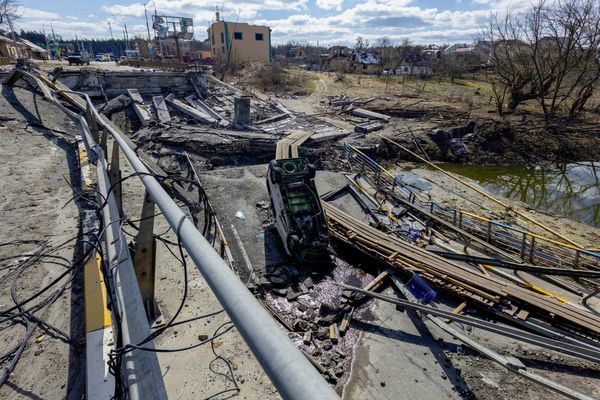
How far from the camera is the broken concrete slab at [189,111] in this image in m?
17.7

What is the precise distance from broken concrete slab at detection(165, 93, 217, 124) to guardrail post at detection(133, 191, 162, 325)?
50.5 feet

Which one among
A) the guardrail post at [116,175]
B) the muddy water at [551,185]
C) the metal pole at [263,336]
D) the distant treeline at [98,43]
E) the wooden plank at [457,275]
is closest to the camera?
the metal pole at [263,336]

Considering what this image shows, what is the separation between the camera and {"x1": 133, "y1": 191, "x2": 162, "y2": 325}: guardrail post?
2719 millimetres

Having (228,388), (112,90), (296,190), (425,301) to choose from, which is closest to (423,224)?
(425,301)

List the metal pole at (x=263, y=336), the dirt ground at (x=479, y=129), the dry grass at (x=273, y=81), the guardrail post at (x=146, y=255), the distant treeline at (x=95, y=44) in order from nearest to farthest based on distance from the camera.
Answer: the metal pole at (x=263, y=336), the guardrail post at (x=146, y=255), the dirt ground at (x=479, y=129), the dry grass at (x=273, y=81), the distant treeline at (x=95, y=44)

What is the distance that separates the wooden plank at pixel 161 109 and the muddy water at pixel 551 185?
15618mm

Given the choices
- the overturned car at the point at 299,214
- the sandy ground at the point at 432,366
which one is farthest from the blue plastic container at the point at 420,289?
the overturned car at the point at 299,214

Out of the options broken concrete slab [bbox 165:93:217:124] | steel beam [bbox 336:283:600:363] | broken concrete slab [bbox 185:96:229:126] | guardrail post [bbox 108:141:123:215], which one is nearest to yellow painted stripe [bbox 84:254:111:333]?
guardrail post [bbox 108:141:123:215]

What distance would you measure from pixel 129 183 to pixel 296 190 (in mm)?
3766

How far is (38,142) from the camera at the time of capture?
24.5 ft

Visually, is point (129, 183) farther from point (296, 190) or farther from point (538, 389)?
point (538, 389)

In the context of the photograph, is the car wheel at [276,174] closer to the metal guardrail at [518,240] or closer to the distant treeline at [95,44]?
the metal guardrail at [518,240]

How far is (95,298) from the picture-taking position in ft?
9.11

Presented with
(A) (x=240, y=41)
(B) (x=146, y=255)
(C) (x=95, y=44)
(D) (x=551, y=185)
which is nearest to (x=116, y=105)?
(B) (x=146, y=255)
